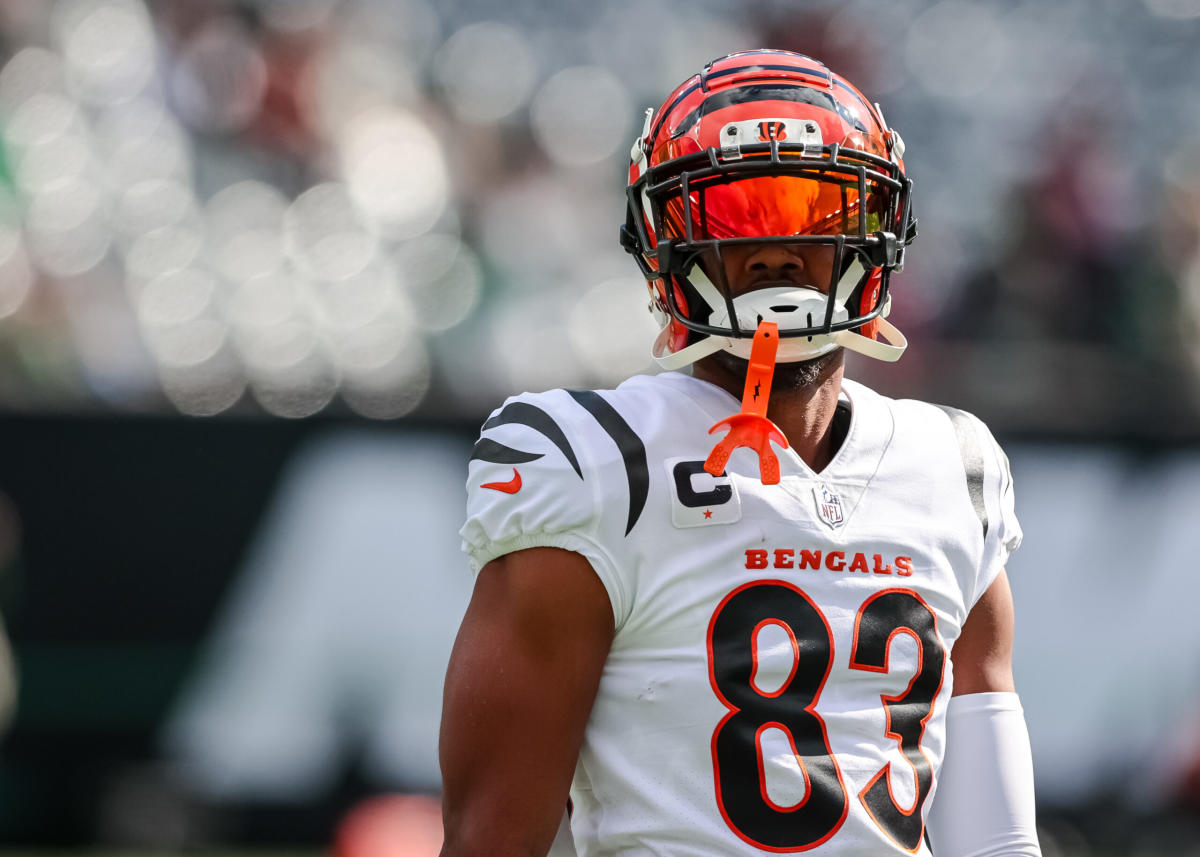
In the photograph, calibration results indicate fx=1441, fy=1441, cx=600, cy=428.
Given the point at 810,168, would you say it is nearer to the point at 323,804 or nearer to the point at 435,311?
the point at 323,804

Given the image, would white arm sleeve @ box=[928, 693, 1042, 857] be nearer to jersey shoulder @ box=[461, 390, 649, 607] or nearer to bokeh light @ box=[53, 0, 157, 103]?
jersey shoulder @ box=[461, 390, 649, 607]

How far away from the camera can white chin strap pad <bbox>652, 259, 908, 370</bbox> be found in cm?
147

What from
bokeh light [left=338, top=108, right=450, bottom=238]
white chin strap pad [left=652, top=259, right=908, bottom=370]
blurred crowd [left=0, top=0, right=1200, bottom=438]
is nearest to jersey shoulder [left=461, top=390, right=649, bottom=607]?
white chin strap pad [left=652, top=259, right=908, bottom=370]

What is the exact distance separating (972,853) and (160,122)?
533 cm

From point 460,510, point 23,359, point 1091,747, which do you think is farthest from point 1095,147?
point 23,359

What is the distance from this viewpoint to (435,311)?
5.70m

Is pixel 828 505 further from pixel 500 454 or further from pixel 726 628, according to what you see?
pixel 500 454

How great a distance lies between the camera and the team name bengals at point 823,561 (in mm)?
1447

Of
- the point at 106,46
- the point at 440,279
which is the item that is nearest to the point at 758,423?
the point at 440,279

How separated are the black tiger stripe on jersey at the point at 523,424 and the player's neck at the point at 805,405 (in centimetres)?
23

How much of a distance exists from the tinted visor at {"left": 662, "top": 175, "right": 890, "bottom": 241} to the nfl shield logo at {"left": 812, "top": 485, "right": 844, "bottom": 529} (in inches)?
10.6

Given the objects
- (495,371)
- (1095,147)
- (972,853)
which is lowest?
(495,371)

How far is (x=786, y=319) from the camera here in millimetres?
1465

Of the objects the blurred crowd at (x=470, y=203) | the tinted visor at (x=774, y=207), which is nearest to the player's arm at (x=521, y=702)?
the tinted visor at (x=774, y=207)
